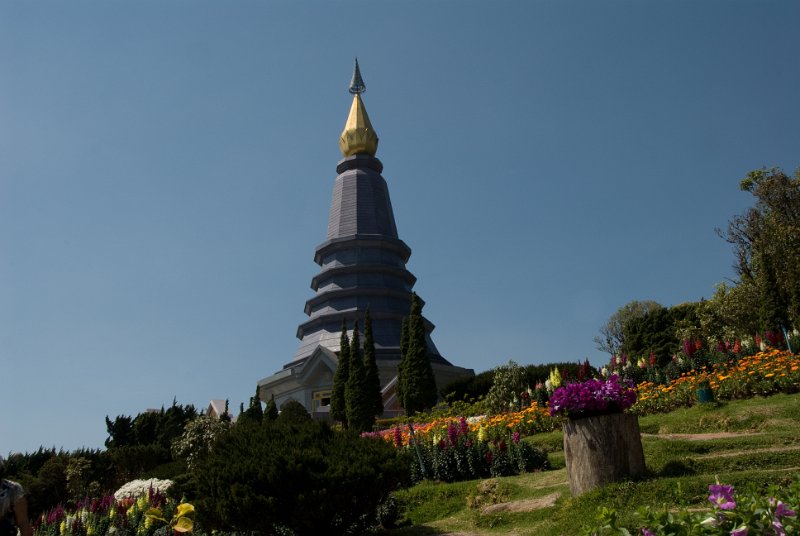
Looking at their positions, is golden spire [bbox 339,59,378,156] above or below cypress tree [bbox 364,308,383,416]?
above

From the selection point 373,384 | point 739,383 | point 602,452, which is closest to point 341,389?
point 373,384

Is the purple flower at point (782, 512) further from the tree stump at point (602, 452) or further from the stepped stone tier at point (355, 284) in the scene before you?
the stepped stone tier at point (355, 284)

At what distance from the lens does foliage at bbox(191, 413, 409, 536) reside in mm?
9211

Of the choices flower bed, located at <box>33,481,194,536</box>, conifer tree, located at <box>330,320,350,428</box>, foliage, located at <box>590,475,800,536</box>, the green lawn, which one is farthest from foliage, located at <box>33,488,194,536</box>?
conifer tree, located at <box>330,320,350,428</box>

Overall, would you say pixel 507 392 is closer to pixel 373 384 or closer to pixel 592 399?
pixel 373 384

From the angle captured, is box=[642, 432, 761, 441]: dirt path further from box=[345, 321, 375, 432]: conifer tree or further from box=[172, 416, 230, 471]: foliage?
box=[345, 321, 375, 432]: conifer tree

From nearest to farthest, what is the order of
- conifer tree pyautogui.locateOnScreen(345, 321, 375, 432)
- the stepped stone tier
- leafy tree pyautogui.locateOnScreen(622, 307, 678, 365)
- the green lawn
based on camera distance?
the green lawn
conifer tree pyautogui.locateOnScreen(345, 321, 375, 432)
leafy tree pyautogui.locateOnScreen(622, 307, 678, 365)
the stepped stone tier

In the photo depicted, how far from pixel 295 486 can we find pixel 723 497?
6135 mm

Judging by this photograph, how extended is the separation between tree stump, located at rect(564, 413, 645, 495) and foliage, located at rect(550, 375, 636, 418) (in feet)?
0.44

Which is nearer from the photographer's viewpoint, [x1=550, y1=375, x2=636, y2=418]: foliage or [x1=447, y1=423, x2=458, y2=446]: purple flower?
[x1=550, y1=375, x2=636, y2=418]: foliage

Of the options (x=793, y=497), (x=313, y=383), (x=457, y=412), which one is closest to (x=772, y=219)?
(x=457, y=412)

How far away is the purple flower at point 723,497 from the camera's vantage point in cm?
440

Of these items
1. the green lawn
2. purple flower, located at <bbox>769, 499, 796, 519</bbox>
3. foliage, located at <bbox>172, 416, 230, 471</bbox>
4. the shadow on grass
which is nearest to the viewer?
purple flower, located at <bbox>769, 499, 796, 519</bbox>

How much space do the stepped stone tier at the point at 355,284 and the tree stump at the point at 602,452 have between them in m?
28.2
